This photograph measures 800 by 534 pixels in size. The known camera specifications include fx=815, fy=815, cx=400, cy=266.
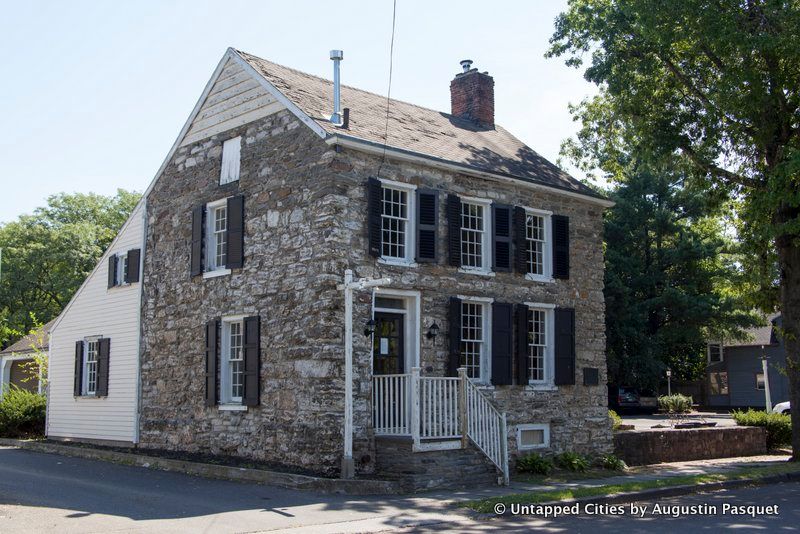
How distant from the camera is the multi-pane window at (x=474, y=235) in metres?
16.2

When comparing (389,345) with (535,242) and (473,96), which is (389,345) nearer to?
(535,242)

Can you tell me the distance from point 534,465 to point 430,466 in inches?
127

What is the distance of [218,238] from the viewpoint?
17.0m

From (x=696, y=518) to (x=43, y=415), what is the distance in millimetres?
18597

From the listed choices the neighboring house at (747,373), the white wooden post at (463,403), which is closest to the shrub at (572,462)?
the white wooden post at (463,403)

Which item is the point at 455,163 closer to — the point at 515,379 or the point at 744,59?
the point at 515,379

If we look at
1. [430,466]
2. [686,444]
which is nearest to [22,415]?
[430,466]

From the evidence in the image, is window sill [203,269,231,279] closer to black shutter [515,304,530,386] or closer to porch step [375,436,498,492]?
porch step [375,436,498,492]

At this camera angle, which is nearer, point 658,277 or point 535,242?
point 535,242

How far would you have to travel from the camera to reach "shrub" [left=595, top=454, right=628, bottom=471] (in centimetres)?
1711

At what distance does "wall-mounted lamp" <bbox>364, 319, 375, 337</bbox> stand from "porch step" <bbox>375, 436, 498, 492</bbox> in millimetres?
1777

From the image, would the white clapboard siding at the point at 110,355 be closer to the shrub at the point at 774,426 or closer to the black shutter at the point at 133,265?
the black shutter at the point at 133,265

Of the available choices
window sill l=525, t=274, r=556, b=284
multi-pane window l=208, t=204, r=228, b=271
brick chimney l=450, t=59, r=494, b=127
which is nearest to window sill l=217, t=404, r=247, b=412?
multi-pane window l=208, t=204, r=228, b=271

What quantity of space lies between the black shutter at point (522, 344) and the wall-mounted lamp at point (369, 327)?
3746 mm
